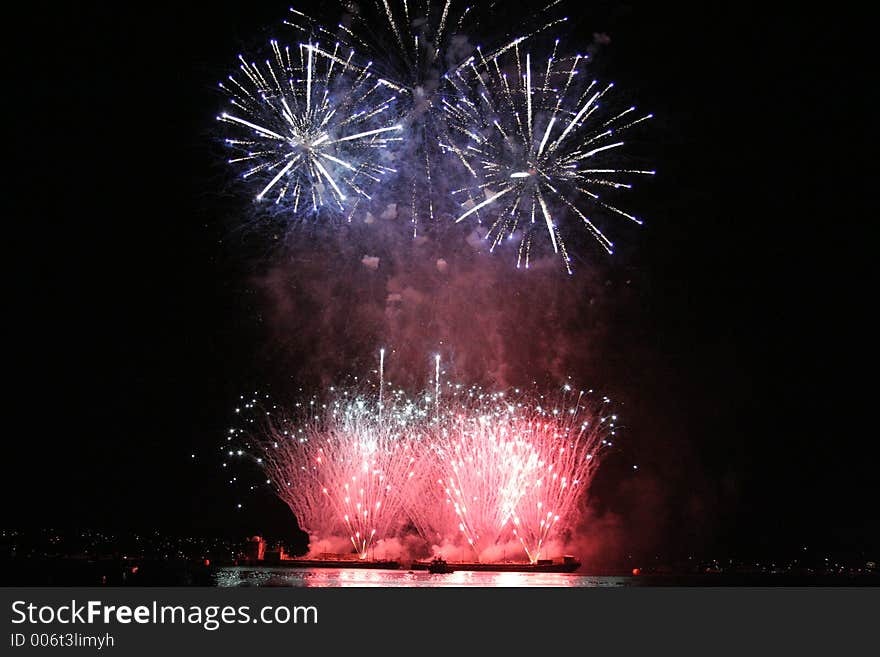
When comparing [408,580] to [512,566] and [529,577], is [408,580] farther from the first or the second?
[512,566]

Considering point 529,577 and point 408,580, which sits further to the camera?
point 529,577

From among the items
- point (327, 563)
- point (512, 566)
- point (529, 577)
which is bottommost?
point (529, 577)

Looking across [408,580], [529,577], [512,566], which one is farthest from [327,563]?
[408,580]

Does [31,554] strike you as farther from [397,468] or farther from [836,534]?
[836,534]

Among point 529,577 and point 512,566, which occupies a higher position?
point 512,566

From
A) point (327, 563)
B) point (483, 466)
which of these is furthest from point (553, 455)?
point (327, 563)

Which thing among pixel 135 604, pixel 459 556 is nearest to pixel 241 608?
pixel 135 604

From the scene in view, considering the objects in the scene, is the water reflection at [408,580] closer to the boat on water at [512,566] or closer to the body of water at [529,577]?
the body of water at [529,577]

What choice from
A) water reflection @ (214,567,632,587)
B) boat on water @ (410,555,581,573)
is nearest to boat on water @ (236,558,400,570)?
water reflection @ (214,567,632,587)

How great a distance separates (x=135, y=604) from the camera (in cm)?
1321

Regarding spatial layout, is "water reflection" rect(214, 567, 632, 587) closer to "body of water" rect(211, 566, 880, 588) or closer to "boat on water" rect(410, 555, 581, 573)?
"body of water" rect(211, 566, 880, 588)

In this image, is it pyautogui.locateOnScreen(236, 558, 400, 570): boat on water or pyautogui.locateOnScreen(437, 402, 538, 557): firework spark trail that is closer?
pyautogui.locateOnScreen(437, 402, 538, 557): firework spark trail

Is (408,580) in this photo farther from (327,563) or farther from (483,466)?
(327,563)

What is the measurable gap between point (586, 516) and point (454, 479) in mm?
18865
